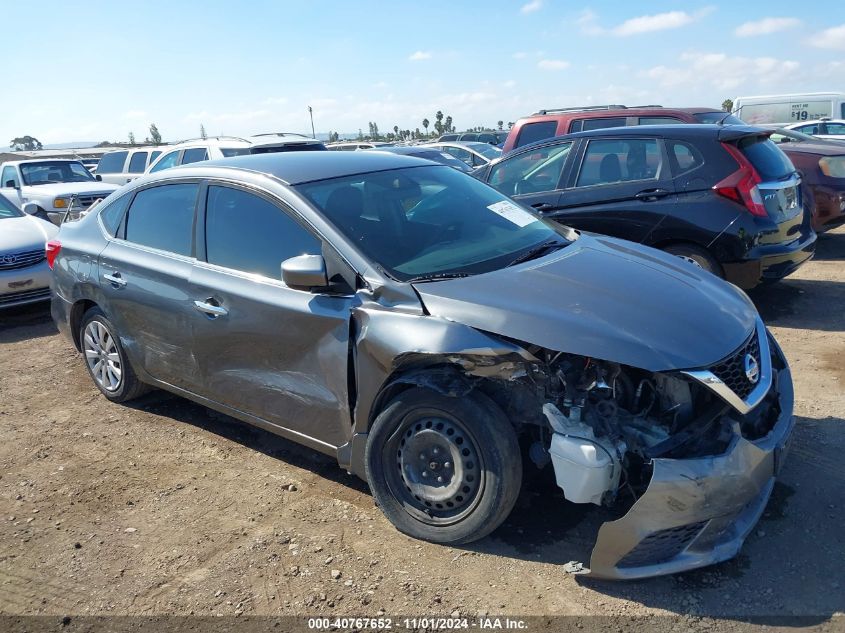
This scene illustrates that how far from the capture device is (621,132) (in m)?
6.70

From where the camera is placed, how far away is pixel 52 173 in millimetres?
14000

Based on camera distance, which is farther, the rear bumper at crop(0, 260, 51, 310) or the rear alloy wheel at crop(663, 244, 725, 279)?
the rear bumper at crop(0, 260, 51, 310)

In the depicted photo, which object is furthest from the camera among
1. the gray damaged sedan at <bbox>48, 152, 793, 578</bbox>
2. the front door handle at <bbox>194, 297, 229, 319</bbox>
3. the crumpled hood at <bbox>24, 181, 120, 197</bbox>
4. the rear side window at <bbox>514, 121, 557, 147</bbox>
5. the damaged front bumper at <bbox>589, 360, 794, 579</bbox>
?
the crumpled hood at <bbox>24, 181, 120, 197</bbox>

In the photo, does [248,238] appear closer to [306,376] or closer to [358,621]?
[306,376]

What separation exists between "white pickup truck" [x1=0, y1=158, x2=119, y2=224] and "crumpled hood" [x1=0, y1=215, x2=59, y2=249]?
3137 mm

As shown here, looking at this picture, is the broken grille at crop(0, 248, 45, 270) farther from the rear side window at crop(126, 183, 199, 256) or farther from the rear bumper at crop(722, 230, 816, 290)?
the rear bumper at crop(722, 230, 816, 290)

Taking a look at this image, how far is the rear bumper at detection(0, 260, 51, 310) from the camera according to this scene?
7621mm

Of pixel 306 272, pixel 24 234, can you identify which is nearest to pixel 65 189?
pixel 24 234

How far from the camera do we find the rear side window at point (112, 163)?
53.7 ft

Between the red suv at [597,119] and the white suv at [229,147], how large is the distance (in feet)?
11.1

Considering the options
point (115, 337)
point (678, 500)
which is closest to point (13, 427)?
point (115, 337)

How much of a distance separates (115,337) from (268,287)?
174 centimetres

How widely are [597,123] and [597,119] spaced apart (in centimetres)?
7

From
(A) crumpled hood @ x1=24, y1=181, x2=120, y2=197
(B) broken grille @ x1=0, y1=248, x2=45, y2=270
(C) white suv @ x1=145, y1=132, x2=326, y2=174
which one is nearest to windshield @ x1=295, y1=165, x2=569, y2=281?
(B) broken grille @ x1=0, y1=248, x2=45, y2=270
